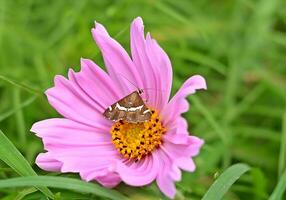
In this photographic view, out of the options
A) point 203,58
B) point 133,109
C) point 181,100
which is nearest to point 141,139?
point 133,109

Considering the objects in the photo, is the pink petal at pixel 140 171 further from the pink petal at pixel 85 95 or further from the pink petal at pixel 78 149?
the pink petal at pixel 85 95

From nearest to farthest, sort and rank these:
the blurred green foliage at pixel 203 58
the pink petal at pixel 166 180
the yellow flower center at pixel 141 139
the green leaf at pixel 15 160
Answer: the pink petal at pixel 166 180
the green leaf at pixel 15 160
the yellow flower center at pixel 141 139
the blurred green foliage at pixel 203 58

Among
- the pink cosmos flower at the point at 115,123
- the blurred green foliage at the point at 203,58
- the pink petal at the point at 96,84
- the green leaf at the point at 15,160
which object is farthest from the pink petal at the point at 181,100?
the blurred green foliage at the point at 203,58

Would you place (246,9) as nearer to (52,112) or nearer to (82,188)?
(52,112)

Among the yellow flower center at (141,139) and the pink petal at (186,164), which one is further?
the yellow flower center at (141,139)

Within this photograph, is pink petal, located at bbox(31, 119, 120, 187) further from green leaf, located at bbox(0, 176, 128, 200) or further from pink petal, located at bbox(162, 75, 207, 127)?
pink petal, located at bbox(162, 75, 207, 127)

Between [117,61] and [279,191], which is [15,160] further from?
[279,191]
